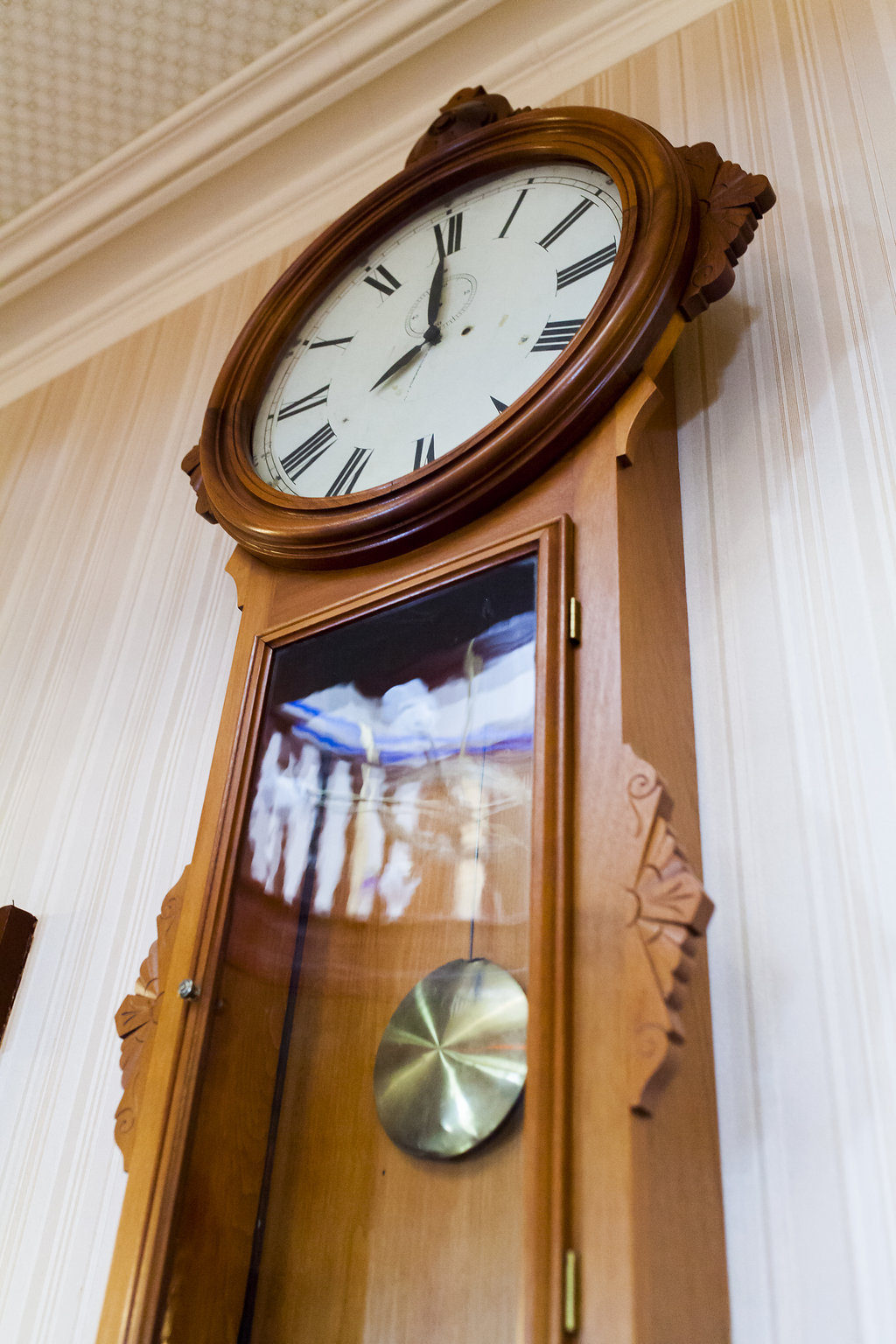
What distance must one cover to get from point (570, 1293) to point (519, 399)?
602 millimetres

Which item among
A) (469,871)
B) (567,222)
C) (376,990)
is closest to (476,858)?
(469,871)

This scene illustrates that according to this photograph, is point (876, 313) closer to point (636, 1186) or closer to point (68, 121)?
point (636, 1186)

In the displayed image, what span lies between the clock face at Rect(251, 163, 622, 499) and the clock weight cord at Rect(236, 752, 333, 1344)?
0.94 ft

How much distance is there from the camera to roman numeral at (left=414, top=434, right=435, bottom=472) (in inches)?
37.2

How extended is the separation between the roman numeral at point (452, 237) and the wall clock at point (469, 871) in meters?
0.09

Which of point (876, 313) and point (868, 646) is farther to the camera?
point (876, 313)

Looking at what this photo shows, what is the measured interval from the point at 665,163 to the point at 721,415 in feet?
0.70

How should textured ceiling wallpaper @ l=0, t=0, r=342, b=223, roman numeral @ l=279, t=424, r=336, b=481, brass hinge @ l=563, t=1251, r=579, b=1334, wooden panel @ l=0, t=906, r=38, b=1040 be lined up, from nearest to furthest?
brass hinge @ l=563, t=1251, r=579, b=1334, roman numeral @ l=279, t=424, r=336, b=481, wooden panel @ l=0, t=906, r=38, b=1040, textured ceiling wallpaper @ l=0, t=0, r=342, b=223

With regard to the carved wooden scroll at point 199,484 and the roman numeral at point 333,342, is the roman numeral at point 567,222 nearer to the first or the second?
the roman numeral at point 333,342

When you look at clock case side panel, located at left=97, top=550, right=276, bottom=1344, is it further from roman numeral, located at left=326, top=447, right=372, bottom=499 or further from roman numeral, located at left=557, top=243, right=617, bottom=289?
roman numeral, located at left=557, top=243, right=617, bottom=289

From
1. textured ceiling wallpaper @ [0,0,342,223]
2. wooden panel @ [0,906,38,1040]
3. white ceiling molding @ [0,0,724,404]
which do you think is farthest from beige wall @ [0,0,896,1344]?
textured ceiling wallpaper @ [0,0,342,223]

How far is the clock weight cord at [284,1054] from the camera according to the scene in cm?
76

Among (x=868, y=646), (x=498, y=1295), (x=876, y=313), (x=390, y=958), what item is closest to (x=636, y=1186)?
(x=498, y=1295)

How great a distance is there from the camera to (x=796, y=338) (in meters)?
0.99
